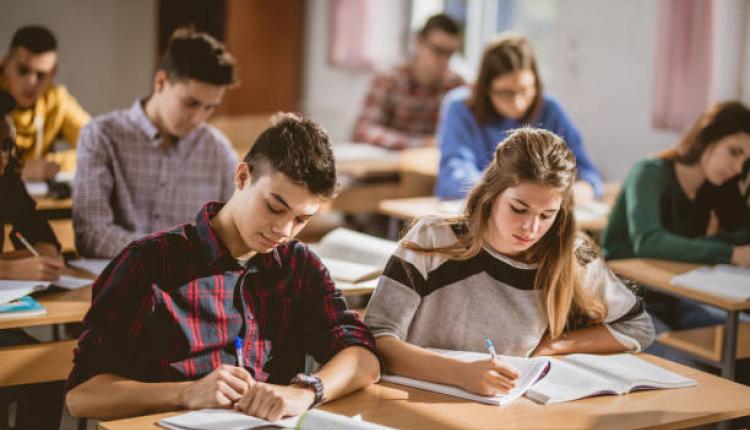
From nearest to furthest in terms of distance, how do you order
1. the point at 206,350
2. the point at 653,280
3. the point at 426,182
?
the point at 206,350, the point at 653,280, the point at 426,182

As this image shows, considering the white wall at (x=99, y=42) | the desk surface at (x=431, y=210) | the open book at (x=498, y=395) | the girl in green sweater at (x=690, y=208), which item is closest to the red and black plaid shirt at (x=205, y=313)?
the open book at (x=498, y=395)

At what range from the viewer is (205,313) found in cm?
186

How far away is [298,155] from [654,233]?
1.72 meters

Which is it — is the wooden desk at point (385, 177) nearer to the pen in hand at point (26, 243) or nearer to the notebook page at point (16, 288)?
the pen in hand at point (26, 243)

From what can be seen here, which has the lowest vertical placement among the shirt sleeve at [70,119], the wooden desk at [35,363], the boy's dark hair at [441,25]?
the wooden desk at [35,363]

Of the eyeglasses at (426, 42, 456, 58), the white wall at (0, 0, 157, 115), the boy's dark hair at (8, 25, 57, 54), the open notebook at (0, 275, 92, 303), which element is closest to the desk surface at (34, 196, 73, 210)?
the boy's dark hair at (8, 25, 57, 54)

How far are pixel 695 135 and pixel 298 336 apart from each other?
5.91 feet

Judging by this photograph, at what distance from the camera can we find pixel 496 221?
2.15 m

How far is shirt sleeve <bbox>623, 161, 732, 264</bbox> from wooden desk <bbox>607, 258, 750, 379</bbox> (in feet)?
0.11

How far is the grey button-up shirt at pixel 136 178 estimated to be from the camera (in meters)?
3.03

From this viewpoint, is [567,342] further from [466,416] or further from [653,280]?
[653,280]

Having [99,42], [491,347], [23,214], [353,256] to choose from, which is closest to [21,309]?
[23,214]

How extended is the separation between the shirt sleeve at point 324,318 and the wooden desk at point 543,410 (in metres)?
0.11

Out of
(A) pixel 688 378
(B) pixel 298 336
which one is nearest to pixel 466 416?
(B) pixel 298 336
